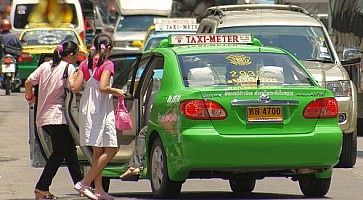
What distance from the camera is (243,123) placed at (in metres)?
12.4

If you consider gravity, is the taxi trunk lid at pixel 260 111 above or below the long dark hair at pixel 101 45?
below

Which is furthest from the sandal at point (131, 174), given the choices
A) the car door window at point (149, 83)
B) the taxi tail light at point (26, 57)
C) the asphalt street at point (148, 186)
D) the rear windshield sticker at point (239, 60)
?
the taxi tail light at point (26, 57)

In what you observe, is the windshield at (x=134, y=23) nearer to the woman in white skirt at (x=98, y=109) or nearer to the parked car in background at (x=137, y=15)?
the parked car in background at (x=137, y=15)

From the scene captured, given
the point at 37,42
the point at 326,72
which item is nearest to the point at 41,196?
the point at 326,72

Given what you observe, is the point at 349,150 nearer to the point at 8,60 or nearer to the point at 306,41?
the point at 306,41

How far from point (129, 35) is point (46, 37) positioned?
6897 millimetres

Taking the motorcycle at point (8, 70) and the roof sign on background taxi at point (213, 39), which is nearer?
the roof sign on background taxi at point (213, 39)

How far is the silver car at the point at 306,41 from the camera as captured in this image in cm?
1642

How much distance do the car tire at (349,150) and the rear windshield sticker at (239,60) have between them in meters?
3.90

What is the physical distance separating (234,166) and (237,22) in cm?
643

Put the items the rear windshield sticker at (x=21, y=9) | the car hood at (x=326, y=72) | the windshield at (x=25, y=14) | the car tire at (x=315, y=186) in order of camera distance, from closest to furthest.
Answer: the car tire at (x=315, y=186) → the car hood at (x=326, y=72) → the windshield at (x=25, y=14) → the rear windshield sticker at (x=21, y=9)

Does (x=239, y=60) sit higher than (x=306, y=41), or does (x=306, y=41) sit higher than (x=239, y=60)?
(x=239, y=60)

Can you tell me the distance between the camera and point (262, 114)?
12391 millimetres

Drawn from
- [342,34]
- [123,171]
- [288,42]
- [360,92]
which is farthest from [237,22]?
[342,34]
